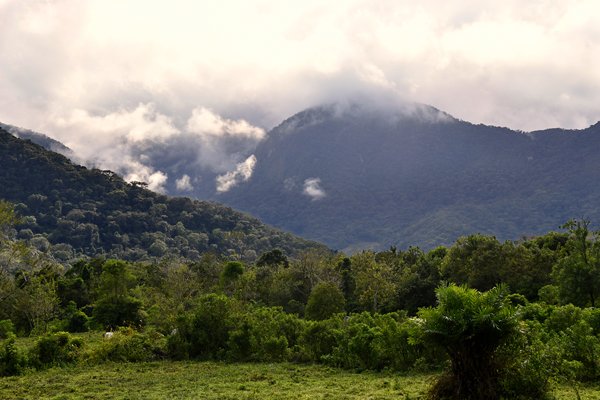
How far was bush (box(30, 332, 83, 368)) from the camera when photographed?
29469 millimetres

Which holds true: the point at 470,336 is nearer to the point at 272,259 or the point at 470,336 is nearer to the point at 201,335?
the point at 201,335

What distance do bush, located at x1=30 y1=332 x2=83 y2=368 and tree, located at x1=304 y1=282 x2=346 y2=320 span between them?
20.4 metres

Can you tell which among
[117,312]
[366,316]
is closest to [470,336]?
[366,316]

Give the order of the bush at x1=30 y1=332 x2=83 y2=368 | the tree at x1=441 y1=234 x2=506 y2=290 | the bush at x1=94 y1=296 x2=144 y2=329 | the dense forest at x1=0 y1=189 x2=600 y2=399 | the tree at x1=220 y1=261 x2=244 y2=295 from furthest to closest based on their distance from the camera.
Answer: the tree at x1=220 y1=261 x2=244 y2=295 → the tree at x1=441 y1=234 x2=506 y2=290 → the bush at x1=94 y1=296 x2=144 y2=329 → the bush at x1=30 y1=332 x2=83 y2=368 → the dense forest at x1=0 y1=189 x2=600 y2=399

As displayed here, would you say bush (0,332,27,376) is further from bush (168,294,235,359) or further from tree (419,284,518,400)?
tree (419,284,518,400)

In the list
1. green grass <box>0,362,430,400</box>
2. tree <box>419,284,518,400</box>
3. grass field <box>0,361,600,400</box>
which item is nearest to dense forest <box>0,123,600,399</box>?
tree <box>419,284,518,400</box>

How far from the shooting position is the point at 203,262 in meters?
83.3

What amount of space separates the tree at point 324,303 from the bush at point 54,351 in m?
20.4

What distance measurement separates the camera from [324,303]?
46.5 meters

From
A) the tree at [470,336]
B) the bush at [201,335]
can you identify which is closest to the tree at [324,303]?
the bush at [201,335]

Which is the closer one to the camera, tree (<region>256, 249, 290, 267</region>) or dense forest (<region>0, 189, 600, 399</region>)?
dense forest (<region>0, 189, 600, 399</region>)

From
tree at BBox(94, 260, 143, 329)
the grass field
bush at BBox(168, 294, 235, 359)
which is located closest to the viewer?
the grass field

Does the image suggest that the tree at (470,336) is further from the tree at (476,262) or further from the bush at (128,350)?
the tree at (476,262)

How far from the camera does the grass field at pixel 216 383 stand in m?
19.6
